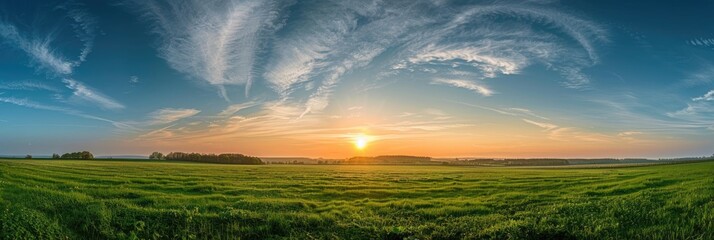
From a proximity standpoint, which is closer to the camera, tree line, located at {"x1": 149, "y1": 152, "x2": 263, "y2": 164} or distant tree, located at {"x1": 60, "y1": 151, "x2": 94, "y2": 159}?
distant tree, located at {"x1": 60, "y1": 151, "x2": 94, "y2": 159}

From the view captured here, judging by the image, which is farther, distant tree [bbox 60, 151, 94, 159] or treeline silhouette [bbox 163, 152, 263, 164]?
treeline silhouette [bbox 163, 152, 263, 164]

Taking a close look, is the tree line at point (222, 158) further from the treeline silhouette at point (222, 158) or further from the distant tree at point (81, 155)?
the distant tree at point (81, 155)

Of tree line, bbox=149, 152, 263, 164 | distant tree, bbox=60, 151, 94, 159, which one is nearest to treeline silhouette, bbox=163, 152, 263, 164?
tree line, bbox=149, 152, 263, 164

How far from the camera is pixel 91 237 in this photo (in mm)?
13047

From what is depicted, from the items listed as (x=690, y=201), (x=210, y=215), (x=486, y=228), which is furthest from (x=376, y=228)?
(x=690, y=201)

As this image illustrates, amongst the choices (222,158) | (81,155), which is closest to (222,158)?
(222,158)

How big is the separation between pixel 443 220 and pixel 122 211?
46.9 ft

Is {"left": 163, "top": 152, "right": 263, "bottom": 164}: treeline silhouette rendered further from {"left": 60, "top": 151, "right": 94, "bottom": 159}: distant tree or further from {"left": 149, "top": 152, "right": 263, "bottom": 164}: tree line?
{"left": 60, "top": 151, "right": 94, "bottom": 159}: distant tree

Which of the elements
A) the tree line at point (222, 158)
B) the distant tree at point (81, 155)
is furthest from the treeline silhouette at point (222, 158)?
the distant tree at point (81, 155)

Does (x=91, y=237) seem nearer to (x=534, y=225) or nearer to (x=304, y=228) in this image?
(x=304, y=228)

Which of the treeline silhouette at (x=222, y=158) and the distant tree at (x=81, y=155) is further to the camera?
the treeline silhouette at (x=222, y=158)

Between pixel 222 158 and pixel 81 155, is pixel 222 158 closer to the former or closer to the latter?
pixel 222 158

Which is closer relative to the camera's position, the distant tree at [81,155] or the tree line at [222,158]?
the distant tree at [81,155]

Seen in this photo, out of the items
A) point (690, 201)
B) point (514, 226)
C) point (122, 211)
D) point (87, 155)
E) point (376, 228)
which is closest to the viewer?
point (514, 226)
